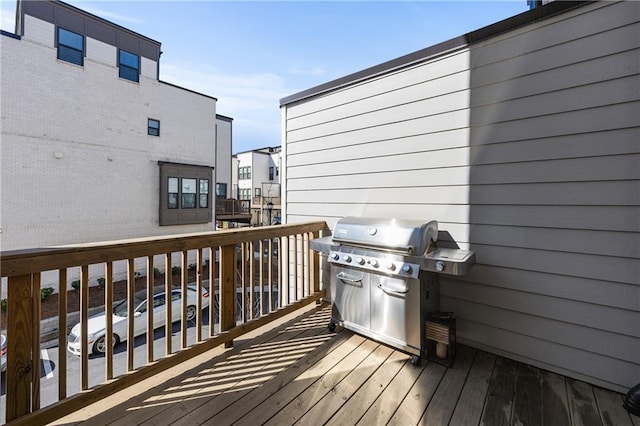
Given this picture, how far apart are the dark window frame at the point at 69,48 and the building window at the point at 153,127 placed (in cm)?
235

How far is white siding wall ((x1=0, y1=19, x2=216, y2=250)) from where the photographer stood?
8.17 meters

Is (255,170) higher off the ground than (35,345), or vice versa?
(255,170)

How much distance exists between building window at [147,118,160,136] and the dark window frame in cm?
235

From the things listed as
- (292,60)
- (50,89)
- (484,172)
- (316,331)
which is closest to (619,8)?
(484,172)

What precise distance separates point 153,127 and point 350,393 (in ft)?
38.3

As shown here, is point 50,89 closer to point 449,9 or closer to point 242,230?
point 242,230

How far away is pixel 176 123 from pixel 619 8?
12.2 metres

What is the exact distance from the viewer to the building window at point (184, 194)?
1116 cm

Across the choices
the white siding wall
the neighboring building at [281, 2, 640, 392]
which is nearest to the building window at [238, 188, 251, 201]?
the white siding wall

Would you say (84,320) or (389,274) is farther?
(389,274)

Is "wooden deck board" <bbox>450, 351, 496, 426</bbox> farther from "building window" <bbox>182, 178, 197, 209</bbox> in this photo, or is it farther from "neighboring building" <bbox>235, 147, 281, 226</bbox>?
"neighboring building" <bbox>235, 147, 281, 226</bbox>

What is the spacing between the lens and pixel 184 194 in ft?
38.8

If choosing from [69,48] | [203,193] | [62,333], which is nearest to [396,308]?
[62,333]

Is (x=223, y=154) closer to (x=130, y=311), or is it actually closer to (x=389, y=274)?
(x=130, y=311)
